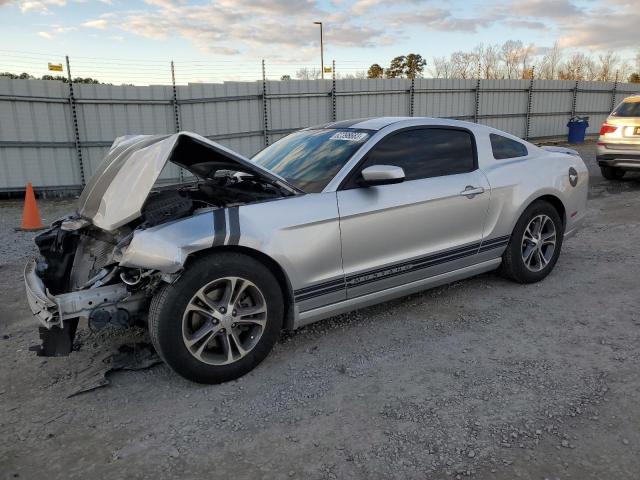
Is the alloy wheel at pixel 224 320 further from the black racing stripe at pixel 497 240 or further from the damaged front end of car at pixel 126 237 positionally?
the black racing stripe at pixel 497 240

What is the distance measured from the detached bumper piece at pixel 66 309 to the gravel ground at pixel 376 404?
0.32 metres

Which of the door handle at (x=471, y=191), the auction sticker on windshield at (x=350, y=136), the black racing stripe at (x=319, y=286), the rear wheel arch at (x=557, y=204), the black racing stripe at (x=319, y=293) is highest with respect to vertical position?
the auction sticker on windshield at (x=350, y=136)

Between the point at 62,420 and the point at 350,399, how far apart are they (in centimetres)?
165

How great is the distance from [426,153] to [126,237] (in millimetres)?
2381

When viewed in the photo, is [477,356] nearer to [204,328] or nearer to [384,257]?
[384,257]

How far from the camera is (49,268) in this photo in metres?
3.39

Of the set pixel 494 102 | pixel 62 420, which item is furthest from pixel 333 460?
Answer: pixel 494 102

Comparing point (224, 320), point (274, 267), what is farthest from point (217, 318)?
point (274, 267)

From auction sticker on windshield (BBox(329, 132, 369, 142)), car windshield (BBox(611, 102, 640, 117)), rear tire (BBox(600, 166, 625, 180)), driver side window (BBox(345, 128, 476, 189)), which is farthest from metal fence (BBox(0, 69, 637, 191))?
driver side window (BBox(345, 128, 476, 189))

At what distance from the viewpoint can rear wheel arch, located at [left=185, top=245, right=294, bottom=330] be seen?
3052mm

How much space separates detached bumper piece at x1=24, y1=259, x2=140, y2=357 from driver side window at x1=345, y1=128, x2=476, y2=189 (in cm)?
176

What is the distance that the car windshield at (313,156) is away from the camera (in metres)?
3.64

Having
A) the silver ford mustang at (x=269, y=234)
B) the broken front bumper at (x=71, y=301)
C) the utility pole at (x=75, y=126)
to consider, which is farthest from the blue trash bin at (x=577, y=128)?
the broken front bumper at (x=71, y=301)

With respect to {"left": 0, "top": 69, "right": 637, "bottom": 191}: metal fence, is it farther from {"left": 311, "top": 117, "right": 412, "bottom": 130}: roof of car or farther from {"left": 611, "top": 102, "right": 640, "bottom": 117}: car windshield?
{"left": 311, "top": 117, "right": 412, "bottom": 130}: roof of car
